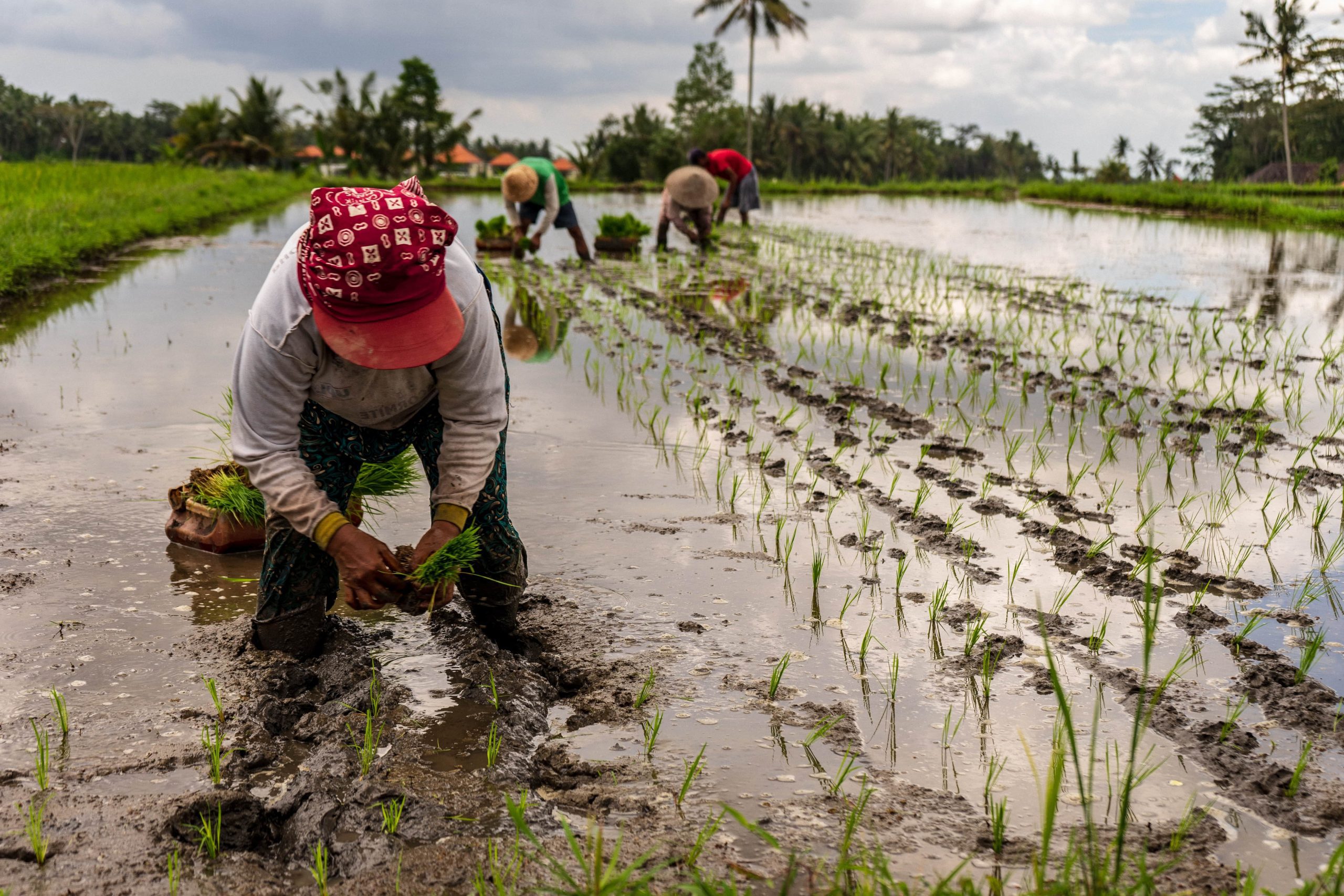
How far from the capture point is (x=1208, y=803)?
2051 mm

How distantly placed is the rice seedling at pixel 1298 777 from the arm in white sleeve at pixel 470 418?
167 cm

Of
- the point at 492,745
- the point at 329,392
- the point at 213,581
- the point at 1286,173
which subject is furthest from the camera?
the point at 1286,173

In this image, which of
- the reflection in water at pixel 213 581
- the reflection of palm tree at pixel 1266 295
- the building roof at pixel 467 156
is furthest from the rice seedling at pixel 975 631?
the building roof at pixel 467 156

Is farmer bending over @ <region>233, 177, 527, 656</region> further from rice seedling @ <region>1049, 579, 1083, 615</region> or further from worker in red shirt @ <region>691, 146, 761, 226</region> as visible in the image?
worker in red shirt @ <region>691, 146, 761, 226</region>

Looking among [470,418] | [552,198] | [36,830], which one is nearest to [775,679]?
[470,418]

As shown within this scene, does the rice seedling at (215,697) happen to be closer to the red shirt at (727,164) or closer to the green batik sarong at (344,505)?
the green batik sarong at (344,505)

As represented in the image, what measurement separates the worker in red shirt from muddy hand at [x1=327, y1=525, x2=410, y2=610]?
9843mm

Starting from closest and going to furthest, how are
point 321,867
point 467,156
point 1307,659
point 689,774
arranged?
1. point 321,867
2. point 689,774
3. point 1307,659
4. point 467,156

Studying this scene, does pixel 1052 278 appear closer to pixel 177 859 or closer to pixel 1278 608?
pixel 1278 608

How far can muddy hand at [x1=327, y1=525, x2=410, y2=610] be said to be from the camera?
2188 mm

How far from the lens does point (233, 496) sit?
3.21 metres

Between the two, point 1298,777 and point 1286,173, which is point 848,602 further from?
point 1286,173

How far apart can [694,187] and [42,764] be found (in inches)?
382

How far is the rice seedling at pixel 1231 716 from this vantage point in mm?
2252
